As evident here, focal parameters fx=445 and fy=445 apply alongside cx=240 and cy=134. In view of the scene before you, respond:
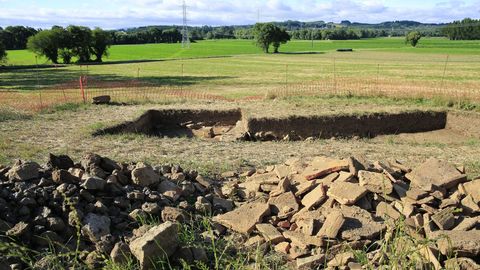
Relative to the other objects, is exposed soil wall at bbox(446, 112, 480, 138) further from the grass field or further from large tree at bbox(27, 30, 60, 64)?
large tree at bbox(27, 30, 60, 64)

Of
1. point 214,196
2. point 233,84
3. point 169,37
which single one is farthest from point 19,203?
point 169,37

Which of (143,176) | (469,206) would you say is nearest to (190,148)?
(143,176)

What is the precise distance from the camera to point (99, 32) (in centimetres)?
6334

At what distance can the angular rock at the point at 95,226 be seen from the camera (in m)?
5.57

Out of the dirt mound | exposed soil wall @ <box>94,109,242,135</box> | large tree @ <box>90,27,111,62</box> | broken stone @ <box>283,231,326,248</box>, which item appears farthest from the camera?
large tree @ <box>90,27,111,62</box>

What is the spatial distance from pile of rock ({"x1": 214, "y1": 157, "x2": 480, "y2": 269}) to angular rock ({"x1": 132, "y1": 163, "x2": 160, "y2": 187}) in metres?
1.32

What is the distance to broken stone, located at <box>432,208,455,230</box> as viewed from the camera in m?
5.87

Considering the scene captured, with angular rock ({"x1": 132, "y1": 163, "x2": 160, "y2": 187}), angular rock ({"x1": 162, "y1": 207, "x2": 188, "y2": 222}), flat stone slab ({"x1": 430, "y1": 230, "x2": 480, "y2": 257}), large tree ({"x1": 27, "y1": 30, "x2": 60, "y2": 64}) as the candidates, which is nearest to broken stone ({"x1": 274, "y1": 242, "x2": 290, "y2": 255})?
angular rock ({"x1": 162, "y1": 207, "x2": 188, "y2": 222})

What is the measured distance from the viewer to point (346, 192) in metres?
6.63

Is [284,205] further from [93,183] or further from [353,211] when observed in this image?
[93,183]

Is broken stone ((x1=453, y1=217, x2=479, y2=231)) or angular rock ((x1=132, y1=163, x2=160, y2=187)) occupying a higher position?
angular rock ((x1=132, y1=163, x2=160, y2=187))

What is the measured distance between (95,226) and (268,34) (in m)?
74.5

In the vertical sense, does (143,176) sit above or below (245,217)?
above

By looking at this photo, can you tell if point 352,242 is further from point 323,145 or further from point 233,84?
point 233,84
